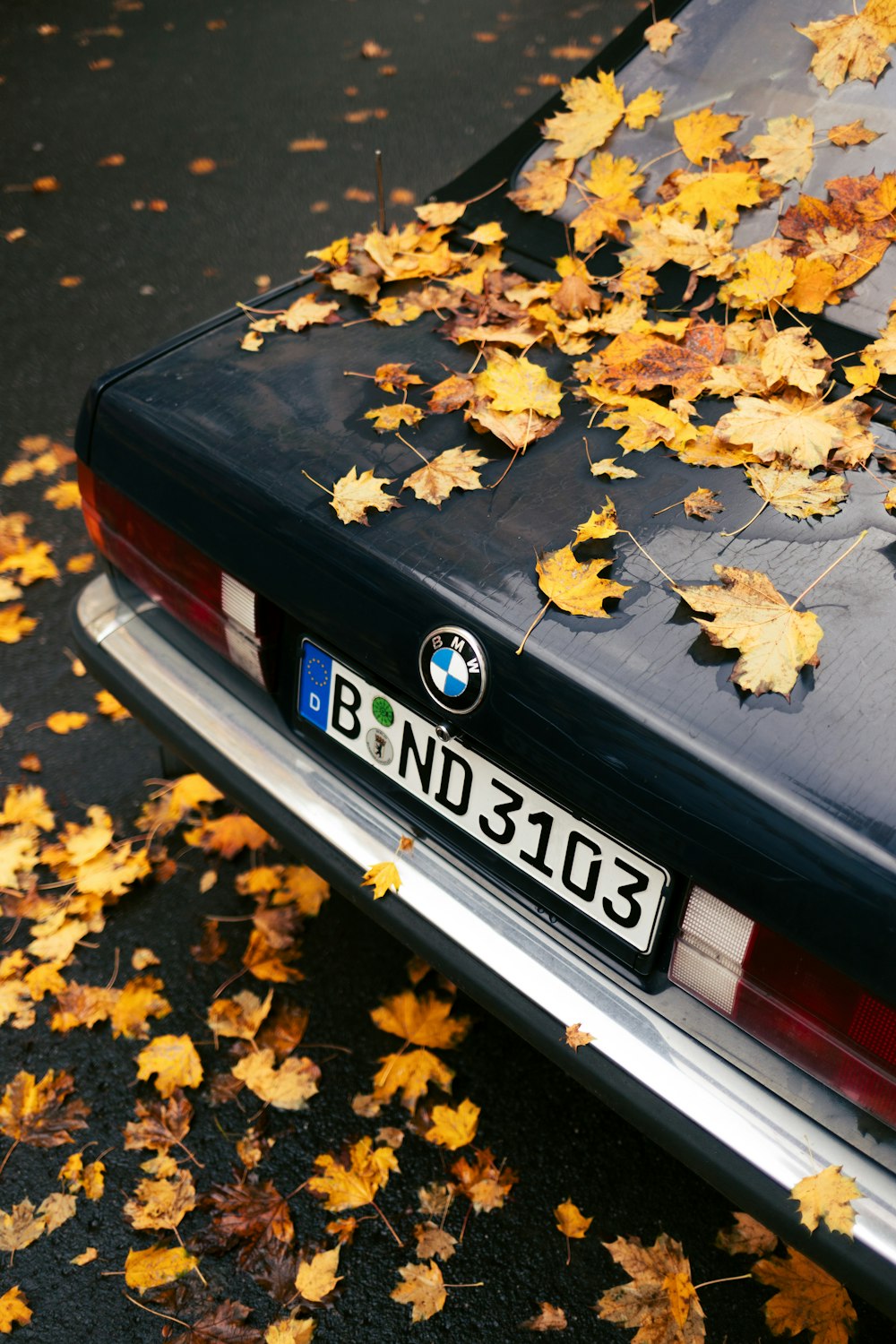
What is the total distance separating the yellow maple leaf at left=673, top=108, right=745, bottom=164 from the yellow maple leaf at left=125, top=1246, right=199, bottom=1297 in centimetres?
230

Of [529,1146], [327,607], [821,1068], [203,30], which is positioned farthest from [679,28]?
[203,30]

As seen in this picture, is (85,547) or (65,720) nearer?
(65,720)

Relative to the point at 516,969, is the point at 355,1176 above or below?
below

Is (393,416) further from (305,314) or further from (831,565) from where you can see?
(831,565)

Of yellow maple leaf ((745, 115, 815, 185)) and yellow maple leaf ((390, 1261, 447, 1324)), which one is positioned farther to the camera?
yellow maple leaf ((745, 115, 815, 185))

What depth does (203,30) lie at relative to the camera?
6949mm

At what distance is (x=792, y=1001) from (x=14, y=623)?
258 cm

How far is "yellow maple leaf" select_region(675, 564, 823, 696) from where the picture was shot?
4.42 feet

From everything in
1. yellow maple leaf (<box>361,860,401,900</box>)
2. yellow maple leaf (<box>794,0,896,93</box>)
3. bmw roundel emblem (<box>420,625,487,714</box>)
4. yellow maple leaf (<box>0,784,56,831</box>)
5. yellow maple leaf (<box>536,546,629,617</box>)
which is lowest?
yellow maple leaf (<box>0,784,56,831</box>)

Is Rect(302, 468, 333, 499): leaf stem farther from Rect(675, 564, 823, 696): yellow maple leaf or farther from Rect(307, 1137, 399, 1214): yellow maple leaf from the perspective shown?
Rect(307, 1137, 399, 1214): yellow maple leaf

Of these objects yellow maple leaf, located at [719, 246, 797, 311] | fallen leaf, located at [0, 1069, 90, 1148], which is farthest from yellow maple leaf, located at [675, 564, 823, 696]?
fallen leaf, located at [0, 1069, 90, 1148]

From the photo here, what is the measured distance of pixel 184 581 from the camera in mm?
1957

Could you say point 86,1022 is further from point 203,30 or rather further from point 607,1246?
point 203,30

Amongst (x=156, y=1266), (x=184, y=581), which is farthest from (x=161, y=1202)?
(x=184, y=581)
